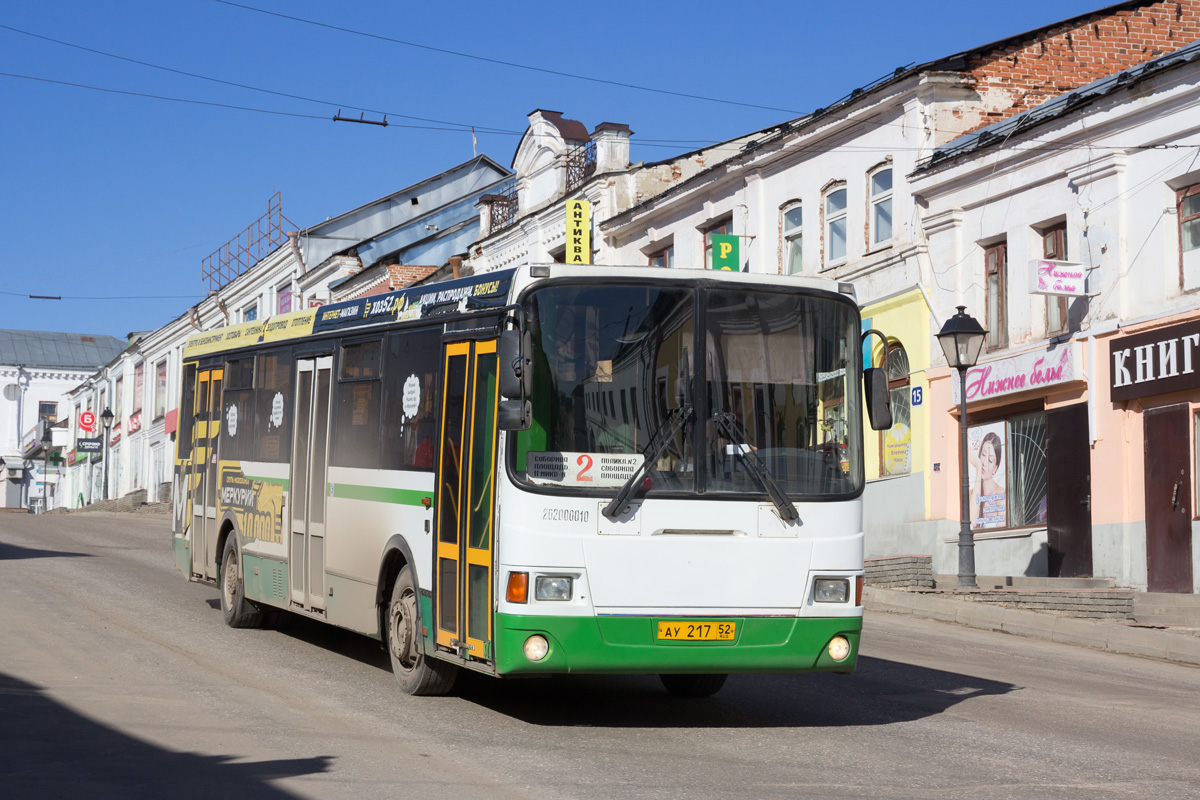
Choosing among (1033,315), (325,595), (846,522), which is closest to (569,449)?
(846,522)

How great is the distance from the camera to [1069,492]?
2305cm

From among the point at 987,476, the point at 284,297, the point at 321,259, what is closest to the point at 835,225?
the point at 987,476

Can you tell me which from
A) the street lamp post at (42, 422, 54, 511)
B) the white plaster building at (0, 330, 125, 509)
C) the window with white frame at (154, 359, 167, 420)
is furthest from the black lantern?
the white plaster building at (0, 330, 125, 509)

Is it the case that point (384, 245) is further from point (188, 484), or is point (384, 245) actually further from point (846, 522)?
point (846, 522)

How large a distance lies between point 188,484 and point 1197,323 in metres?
13.4

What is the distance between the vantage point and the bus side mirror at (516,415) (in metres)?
8.88

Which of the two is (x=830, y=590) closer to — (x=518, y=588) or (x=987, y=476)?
(x=518, y=588)

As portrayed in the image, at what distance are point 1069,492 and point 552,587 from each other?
15903 millimetres

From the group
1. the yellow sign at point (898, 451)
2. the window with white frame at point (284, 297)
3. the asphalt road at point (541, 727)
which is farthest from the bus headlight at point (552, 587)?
the window with white frame at point (284, 297)

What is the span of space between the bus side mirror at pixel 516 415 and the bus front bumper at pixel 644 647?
1139 millimetres

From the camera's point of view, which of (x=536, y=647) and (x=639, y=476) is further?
(x=639, y=476)

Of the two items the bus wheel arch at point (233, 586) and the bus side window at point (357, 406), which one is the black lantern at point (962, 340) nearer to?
the bus wheel arch at point (233, 586)

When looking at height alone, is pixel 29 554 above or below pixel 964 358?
below

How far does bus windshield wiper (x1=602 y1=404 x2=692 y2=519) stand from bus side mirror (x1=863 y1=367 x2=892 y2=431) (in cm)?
126
